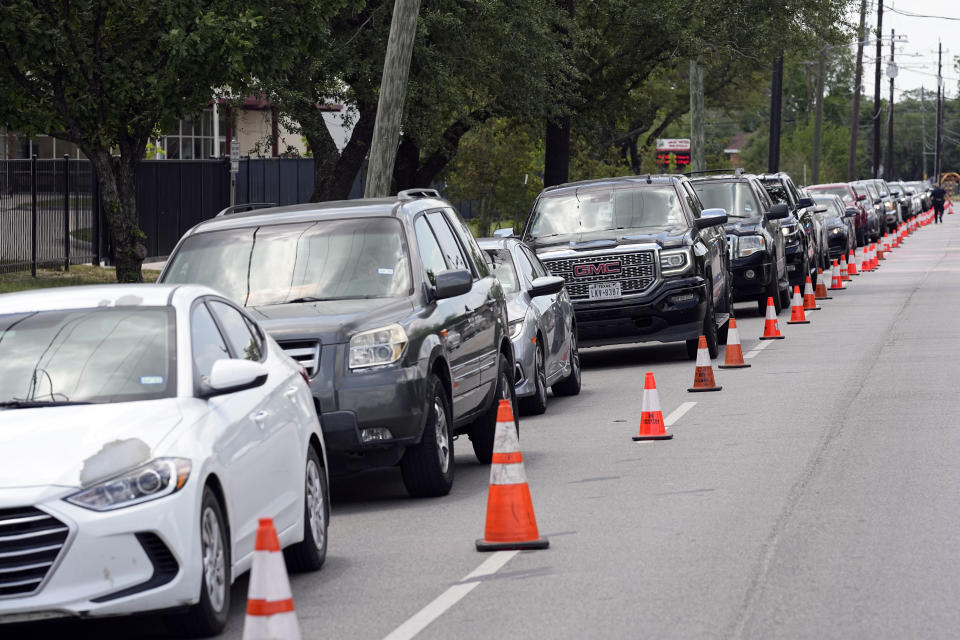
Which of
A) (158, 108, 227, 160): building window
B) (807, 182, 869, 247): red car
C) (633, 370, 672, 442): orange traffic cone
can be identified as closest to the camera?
(633, 370, 672, 442): orange traffic cone

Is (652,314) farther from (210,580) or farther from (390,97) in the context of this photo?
(210,580)

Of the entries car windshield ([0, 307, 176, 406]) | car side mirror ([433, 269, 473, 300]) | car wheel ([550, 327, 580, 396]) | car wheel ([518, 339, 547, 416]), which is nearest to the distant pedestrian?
car wheel ([550, 327, 580, 396])

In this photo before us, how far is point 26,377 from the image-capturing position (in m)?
7.34

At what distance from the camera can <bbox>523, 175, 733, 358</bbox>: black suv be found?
1900cm

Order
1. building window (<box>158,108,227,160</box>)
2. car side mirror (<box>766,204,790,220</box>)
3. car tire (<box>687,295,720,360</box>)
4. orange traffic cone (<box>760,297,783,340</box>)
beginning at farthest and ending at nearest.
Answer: building window (<box>158,108,227,160</box>), car side mirror (<box>766,204,790,220</box>), orange traffic cone (<box>760,297,783,340</box>), car tire (<box>687,295,720,360</box>)

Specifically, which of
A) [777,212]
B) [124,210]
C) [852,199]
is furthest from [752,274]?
[852,199]

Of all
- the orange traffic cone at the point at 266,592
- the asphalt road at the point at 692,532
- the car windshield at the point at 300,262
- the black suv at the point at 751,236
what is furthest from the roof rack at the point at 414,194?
the black suv at the point at 751,236

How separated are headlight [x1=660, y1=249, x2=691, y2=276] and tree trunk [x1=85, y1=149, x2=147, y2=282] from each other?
595 centimetres

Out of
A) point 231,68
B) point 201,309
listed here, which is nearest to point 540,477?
point 201,309

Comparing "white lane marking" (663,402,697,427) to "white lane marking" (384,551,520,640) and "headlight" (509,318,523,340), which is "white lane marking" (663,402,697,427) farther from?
"white lane marking" (384,551,520,640)

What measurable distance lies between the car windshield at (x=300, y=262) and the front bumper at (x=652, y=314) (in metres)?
7.86

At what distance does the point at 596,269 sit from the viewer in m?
19.2

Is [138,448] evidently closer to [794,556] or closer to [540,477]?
[794,556]

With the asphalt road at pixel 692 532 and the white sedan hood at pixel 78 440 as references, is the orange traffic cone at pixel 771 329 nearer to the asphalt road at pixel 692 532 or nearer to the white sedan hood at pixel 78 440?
the asphalt road at pixel 692 532
